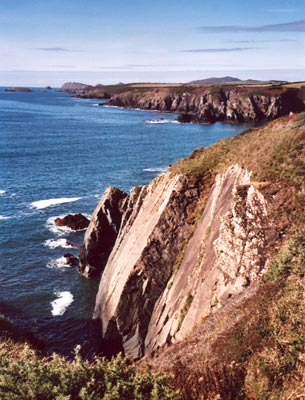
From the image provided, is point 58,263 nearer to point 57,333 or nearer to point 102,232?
point 102,232

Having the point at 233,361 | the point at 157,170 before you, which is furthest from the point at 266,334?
the point at 157,170

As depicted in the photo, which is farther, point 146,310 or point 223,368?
point 146,310

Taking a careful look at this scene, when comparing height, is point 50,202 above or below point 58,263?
above

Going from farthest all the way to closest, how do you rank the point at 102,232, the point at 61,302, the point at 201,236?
the point at 102,232
the point at 61,302
the point at 201,236

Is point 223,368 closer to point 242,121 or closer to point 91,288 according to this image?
point 91,288

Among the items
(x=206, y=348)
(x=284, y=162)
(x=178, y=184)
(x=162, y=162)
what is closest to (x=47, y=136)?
(x=162, y=162)

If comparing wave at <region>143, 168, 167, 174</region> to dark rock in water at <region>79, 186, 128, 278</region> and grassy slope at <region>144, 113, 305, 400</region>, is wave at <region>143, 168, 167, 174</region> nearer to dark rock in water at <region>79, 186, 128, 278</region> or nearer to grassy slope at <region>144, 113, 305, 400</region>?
dark rock in water at <region>79, 186, 128, 278</region>

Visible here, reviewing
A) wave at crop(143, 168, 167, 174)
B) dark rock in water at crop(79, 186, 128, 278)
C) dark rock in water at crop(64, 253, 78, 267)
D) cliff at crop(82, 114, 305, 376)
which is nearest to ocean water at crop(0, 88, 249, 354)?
wave at crop(143, 168, 167, 174)
